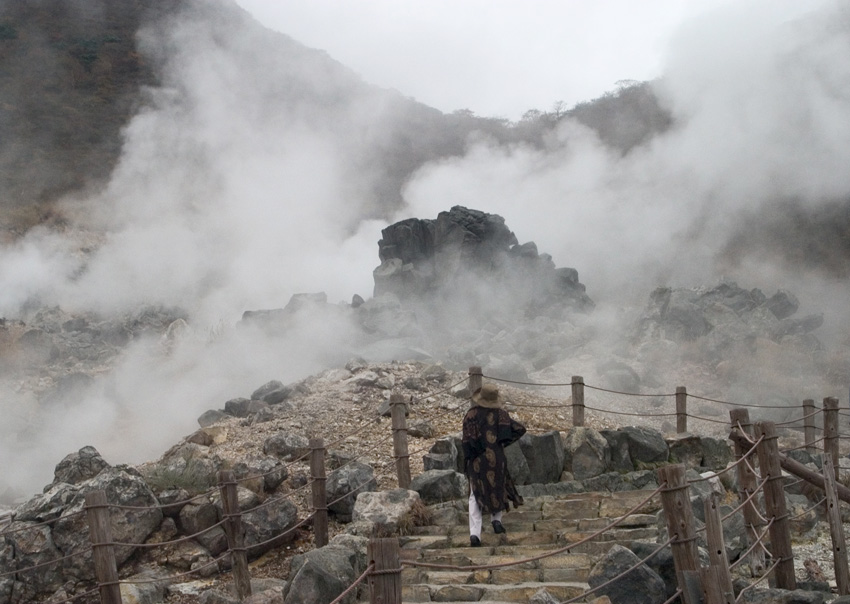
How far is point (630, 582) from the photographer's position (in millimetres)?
4559

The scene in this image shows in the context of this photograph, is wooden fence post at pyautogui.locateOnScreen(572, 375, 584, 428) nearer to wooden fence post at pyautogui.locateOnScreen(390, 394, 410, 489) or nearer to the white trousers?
wooden fence post at pyautogui.locateOnScreen(390, 394, 410, 489)

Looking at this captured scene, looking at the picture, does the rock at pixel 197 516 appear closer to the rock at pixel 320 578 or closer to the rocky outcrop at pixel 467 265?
the rock at pixel 320 578

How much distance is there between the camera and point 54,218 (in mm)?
32312

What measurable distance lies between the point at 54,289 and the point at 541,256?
1895 cm

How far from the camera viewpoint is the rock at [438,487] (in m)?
7.54

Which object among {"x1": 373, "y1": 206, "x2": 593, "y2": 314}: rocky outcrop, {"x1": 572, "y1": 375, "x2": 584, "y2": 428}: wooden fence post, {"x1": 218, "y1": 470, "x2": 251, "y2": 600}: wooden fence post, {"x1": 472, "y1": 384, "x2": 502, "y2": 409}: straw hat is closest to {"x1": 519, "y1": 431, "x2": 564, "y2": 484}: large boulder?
{"x1": 572, "y1": 375, "x2": 584, "y2": 428}: wooden fence post

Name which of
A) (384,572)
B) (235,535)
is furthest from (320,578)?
(384,572)

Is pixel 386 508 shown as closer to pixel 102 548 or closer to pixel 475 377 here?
pixel 475 377

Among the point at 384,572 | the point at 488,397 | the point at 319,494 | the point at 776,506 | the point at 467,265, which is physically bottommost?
the point at 319,494

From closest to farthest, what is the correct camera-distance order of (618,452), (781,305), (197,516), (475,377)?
1. (197,516)
2. (618,452)
3. (475,377)
4. (781,305)

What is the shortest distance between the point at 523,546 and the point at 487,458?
2.49ft

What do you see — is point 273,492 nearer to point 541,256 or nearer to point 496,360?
point 496,360

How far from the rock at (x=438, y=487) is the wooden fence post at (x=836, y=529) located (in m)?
3.39

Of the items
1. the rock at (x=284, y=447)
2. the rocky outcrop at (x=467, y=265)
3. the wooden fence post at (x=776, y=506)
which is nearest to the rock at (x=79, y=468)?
the rock at (x=284, y=447)
